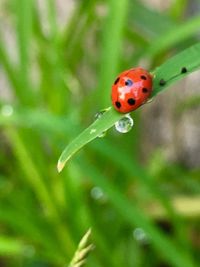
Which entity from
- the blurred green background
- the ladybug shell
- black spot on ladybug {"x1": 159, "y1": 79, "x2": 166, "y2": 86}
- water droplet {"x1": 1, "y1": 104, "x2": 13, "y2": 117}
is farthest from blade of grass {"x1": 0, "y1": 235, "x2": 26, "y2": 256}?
black spot on ladybug {"x1": 159, "y1": 79, "x2": 166, "y2": 86}

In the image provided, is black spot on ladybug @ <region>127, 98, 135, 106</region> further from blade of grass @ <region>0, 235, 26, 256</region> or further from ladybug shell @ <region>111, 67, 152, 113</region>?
blade of grass @ <region>0, 235, 26, 256</region>

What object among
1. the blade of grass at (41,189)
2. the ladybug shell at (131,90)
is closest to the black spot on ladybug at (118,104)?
the ladybug shell at (131,90)

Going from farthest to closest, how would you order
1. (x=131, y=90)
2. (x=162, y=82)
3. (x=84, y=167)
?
(x=84, y=167), (x=131, y=90), (x=162, y=82)

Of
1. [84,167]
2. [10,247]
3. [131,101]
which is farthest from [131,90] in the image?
[10,247]

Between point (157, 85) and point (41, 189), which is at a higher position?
point (41, 189)

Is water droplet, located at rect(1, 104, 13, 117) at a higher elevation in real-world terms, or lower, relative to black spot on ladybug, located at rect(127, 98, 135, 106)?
higher

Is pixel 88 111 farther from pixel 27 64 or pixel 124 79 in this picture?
pixel 124 79

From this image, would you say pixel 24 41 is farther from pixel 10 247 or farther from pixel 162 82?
pixel 162 82
